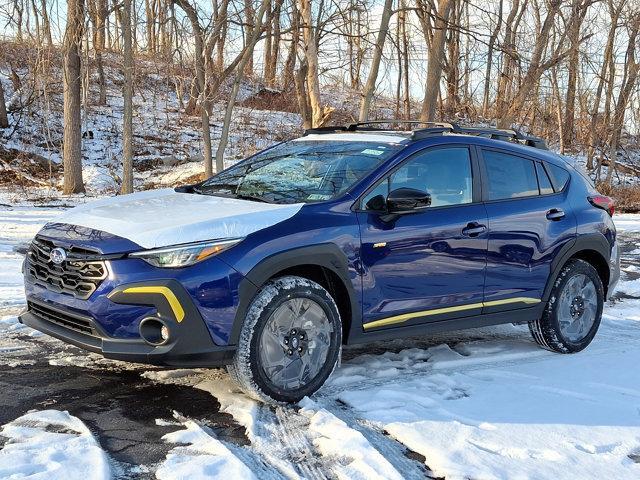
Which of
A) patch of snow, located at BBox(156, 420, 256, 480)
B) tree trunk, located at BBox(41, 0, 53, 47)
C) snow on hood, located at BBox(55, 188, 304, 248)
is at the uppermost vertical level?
tree trunk, located at BBox(41, 0, 53, 47)

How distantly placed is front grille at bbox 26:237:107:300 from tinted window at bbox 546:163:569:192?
3777 millimetres

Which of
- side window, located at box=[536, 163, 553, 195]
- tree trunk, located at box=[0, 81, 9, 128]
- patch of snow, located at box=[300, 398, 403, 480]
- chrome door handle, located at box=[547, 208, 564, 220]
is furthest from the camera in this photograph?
tree trunk, located at box=[0, 81, 9, 128]

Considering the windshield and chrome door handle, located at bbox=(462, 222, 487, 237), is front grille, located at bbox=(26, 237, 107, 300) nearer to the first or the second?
the windshield

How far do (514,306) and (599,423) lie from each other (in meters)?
1.43

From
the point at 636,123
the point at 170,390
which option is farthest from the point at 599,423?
the point at 636,123

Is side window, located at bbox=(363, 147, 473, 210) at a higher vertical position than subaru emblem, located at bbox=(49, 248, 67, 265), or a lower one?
higher

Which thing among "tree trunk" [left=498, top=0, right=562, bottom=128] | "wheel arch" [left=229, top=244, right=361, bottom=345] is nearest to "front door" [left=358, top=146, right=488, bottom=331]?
"wheel arch" [left=229, top=244, right=361, bottom=345]

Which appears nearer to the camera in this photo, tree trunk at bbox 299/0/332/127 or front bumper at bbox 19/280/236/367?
front bumper at bbox 19/280/236/367

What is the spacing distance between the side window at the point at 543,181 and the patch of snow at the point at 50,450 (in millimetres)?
3966

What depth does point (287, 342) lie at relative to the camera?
456cm

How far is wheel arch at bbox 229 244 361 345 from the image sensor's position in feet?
14.3

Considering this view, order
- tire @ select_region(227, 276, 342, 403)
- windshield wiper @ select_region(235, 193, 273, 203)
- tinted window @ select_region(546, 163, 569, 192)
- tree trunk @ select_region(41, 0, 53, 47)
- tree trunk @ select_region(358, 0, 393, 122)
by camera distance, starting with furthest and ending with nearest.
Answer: tree trunk @ select_region(358, 0, 393, 122)
tree trunk @ select_region(41, 0, 53, 47)
tinted window @ select_region(546, 163, 569, 192)
windshield wiper @ select_region(235, 193, 273, 203)
tire @ select_region(227, 276, 342, 403)

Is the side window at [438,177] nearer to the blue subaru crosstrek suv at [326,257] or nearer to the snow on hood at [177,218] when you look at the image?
the blue subaru crosstrek suv at [326,257]

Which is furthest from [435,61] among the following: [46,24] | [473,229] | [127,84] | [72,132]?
[473,229]
